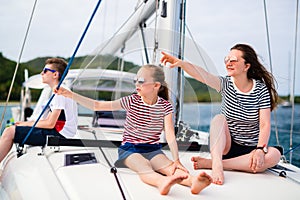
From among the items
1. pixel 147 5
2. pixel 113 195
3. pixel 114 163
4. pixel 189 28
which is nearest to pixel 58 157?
pixel 114 163

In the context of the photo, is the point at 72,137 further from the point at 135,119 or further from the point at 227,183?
the point at 227,183

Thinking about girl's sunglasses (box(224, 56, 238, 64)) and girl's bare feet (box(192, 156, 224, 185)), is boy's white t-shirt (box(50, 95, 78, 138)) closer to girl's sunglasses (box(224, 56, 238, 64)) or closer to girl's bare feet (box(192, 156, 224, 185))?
girl's bare feet (box(192, 156, 224, 185))

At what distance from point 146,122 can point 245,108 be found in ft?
1.59

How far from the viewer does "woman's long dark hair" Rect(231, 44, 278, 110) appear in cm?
160

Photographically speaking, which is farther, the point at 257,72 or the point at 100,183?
the point at 257,72

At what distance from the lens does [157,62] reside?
145cm

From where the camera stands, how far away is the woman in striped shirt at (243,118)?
4.91 ft

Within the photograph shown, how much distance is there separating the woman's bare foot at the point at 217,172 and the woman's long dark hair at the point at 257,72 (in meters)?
0.44

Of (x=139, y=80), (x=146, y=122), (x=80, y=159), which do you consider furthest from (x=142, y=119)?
(x=80, y=159)

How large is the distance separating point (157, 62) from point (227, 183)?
0.56 meters

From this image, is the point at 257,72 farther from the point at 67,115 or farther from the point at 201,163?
the point at 67,115

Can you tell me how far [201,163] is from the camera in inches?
58.7

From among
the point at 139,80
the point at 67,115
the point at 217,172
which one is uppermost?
the point at 139,80

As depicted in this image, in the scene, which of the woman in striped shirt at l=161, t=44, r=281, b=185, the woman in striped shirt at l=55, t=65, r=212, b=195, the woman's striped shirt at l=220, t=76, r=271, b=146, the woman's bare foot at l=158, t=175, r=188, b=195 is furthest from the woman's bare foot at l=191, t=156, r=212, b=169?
the woman's bare foot at l=158, t=175, r=188, b=195
